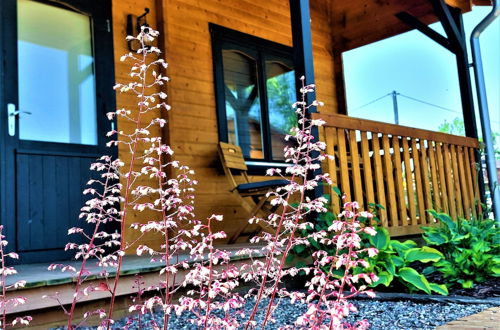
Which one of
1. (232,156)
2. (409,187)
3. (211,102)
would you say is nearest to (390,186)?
(409,187)

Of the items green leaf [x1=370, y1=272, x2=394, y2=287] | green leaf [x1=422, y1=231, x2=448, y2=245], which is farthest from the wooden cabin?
green leaf [x1=370, y1=272, x2=394, y2=287]

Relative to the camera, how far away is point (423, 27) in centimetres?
552

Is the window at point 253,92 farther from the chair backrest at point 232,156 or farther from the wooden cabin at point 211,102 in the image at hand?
the chair backrest at point 232,156

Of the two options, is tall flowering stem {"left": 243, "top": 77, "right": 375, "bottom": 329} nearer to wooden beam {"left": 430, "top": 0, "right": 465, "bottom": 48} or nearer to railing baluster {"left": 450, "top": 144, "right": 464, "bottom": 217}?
railing baluster {"left": 450, "top": 144, "right": 464, "bottom": 217}

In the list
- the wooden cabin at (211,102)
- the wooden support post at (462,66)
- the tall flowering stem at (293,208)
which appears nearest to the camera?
the tall flowering stem at (293,208)

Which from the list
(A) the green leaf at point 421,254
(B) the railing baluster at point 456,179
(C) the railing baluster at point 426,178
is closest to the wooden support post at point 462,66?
(B) the railing baluster at point 456,179

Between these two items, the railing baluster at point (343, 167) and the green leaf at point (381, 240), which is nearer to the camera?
the green leaf at point (381, 240)

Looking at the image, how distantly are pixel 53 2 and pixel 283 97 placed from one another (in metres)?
2.67

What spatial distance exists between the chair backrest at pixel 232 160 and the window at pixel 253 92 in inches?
8.2

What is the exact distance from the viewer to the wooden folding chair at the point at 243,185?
12.8 feet

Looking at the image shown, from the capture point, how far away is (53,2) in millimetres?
3645

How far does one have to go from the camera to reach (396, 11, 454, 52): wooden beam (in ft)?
17.9

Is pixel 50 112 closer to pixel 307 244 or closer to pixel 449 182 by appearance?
pixel 307 244

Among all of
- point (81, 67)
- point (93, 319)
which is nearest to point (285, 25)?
point (81, 67)
